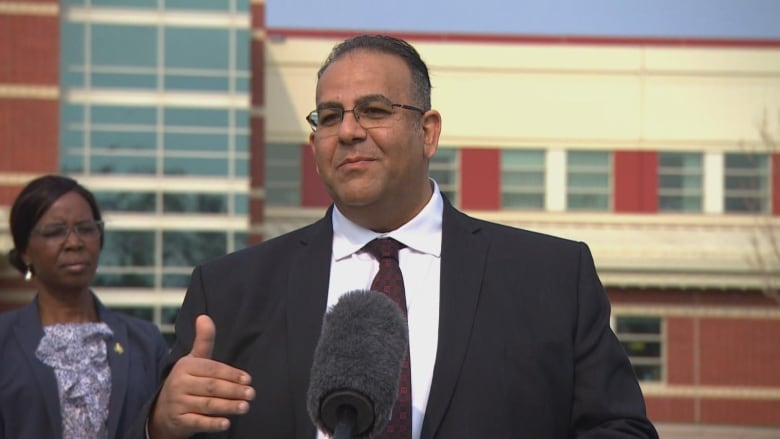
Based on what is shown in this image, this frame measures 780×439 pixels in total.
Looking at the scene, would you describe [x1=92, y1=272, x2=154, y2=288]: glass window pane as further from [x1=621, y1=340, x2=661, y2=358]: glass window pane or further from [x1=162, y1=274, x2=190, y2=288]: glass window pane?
[x1=621, y1=340, x2=661, y2=358]: glass window pane

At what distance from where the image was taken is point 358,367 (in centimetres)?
235

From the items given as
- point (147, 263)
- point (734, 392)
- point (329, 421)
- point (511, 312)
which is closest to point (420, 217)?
point (511, 312)

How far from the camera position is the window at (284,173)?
123 feet

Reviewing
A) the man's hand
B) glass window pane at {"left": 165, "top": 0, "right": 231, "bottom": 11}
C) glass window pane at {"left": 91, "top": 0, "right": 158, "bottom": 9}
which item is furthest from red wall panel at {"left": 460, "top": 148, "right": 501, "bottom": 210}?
the man's hand

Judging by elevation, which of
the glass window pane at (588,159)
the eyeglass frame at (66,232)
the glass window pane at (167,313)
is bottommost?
the glass window pane at (167,313)

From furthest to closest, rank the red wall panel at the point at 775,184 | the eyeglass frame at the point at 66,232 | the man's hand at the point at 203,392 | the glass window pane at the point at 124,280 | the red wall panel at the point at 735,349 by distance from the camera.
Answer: the red wall panel at the point at 775,184
the red wall panel at the point at 735,349
the glass window pane at the point at 124,280
the eyeglass frame at the point at 66,232
the man's hand at the point at 203,392

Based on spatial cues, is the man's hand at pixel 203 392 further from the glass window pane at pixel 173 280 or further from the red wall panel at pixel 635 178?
the red wall panel at pixel 635 178

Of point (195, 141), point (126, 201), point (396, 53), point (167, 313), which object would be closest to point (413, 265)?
point (396, 53)

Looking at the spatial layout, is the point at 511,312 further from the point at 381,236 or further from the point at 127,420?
the point at 127,420

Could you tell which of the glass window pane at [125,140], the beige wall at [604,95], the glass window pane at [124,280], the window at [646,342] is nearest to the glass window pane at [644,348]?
the window at [646,342]

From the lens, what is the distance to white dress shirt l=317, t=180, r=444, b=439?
319 centimetres

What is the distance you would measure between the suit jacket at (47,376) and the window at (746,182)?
3485 cm

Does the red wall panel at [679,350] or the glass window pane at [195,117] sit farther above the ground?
the glass window pane at [195,117]

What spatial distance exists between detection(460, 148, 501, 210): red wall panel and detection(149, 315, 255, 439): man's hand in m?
34.9
